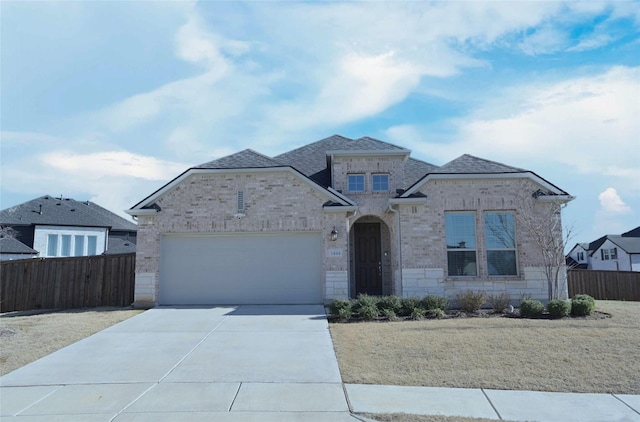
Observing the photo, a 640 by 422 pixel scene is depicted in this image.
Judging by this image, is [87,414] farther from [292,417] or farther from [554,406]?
[554,406]

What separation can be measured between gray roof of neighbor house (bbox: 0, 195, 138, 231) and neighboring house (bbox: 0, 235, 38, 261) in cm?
125

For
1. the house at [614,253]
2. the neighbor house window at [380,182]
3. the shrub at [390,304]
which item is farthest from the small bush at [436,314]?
the house at [614,253]

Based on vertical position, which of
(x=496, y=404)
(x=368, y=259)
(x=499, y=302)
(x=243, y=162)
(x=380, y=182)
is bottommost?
(x=496, y=404)

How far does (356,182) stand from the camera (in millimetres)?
15852

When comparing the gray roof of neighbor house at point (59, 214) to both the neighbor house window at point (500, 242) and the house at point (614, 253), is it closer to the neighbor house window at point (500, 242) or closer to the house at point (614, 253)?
the neighbor house window at point (500, 242)

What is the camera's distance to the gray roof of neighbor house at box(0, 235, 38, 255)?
2275 centimetres

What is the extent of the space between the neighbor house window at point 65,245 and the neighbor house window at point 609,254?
41.7 metres

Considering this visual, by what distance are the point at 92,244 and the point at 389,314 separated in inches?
889

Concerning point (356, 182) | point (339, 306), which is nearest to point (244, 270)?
point (339, 306)

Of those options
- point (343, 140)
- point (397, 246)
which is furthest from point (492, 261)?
point (343, 140)

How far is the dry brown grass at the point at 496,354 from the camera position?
6.31 meters

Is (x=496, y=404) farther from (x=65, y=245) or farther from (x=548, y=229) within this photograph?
(x=65, y=245)

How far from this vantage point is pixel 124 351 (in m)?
8.15

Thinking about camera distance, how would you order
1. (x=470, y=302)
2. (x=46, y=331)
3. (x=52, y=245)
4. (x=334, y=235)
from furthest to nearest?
(x=52, y=245) → (x=334, y=235) → (x=470, y=302) → (x=46, y=331)
